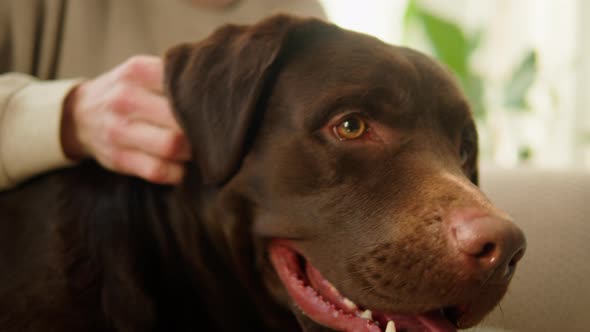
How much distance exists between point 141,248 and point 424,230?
705 millimetres

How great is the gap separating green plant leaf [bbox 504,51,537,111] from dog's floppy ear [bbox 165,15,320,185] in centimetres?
234

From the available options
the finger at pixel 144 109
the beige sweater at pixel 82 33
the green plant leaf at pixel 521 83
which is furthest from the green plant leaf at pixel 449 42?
the finger at pixel 144 109

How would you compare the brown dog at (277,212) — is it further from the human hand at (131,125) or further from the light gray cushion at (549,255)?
the light gray cushion at (549,255)

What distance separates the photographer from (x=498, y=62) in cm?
377

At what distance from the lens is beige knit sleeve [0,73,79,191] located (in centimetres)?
139

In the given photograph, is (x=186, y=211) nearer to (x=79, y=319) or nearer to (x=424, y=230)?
(x=79, y=319)

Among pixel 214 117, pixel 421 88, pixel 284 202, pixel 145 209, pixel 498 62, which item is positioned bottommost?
pixel 498 62

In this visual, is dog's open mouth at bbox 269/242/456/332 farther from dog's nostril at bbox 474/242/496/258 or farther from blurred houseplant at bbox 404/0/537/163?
blurred houseplant at bbox 404/0/537/163

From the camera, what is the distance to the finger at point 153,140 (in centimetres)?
130

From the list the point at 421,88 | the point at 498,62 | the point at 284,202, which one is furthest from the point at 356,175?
the point at 498,62

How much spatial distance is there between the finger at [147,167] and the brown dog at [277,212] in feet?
0.12

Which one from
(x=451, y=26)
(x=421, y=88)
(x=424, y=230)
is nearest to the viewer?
(x=424, y=230)

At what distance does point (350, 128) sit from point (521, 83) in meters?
2.43

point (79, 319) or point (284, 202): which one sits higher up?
point (284, 202)
